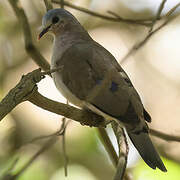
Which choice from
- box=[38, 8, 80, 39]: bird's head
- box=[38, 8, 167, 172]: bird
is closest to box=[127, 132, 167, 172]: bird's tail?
box=[38, 8, 167, 172]: bird

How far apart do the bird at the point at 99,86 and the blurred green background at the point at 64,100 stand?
2.99 feet

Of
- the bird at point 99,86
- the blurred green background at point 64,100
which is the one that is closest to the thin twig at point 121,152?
the bird at point 99,86

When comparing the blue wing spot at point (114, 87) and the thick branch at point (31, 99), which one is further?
the blue wing spot at point (114, 87)

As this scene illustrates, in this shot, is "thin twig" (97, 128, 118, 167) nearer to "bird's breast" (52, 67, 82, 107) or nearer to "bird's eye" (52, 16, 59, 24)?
"bird's breast" (52, 67, 82, 107)

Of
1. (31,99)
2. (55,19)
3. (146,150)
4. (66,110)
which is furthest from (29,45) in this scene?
(146,150)

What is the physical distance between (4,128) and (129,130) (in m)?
2.00

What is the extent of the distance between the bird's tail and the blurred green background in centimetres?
92

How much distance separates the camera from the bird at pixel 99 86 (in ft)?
11.2

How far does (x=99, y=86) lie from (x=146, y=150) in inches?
23.1

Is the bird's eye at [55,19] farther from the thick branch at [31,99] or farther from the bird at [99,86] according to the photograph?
the thick branch at [31,99]

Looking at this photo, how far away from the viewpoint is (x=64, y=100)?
514cm

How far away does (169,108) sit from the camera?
5.52m

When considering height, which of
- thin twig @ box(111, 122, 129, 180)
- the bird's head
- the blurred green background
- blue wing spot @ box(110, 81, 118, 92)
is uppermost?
the bird's head

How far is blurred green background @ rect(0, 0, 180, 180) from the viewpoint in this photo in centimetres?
493
